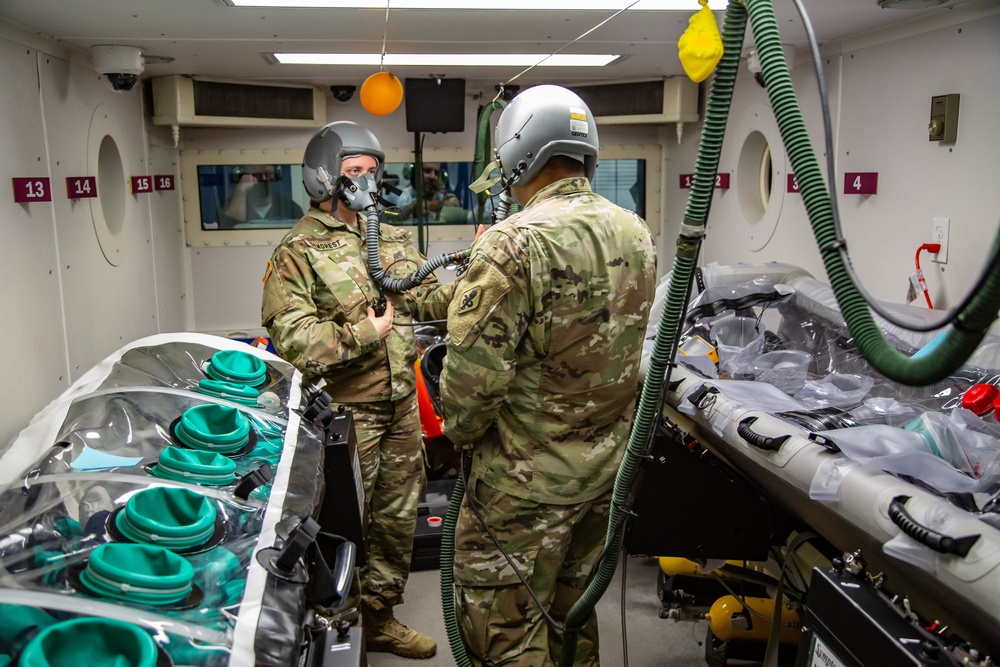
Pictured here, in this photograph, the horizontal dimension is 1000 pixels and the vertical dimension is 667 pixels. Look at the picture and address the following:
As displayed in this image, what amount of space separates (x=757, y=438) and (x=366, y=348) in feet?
4.57

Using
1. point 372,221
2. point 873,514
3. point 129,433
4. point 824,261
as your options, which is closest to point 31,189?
point 372,221

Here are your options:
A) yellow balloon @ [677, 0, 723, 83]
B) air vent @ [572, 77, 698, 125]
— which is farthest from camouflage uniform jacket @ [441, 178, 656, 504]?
air vent @ [572, 77, 698, 125]

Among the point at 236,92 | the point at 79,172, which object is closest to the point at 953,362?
the point at 79,172

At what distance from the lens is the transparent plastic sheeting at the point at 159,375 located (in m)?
1.79

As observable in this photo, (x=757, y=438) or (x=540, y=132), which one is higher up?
(x=540, y=132)

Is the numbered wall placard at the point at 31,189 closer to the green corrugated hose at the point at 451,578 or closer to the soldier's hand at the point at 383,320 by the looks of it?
the soldier's hand at the point at 383,320

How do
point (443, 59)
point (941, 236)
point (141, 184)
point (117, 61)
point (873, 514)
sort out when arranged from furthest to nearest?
point (141, 184), point (443, 59), point (117, 61), point (941, 236), point (873, 514)

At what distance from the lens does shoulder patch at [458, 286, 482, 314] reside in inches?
77.9

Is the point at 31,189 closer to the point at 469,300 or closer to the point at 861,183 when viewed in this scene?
the point at 469,300

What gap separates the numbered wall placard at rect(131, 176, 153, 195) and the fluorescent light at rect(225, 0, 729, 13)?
1.83 m

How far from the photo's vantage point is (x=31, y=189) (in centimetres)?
283

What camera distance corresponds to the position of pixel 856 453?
1843 millimetres

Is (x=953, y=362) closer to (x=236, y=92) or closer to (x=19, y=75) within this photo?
(x=19, y=75)

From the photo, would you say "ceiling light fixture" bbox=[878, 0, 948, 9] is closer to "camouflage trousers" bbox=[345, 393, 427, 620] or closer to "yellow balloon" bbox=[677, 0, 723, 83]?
"yellow balloon" bbox=[677, 0, 723, 83]
